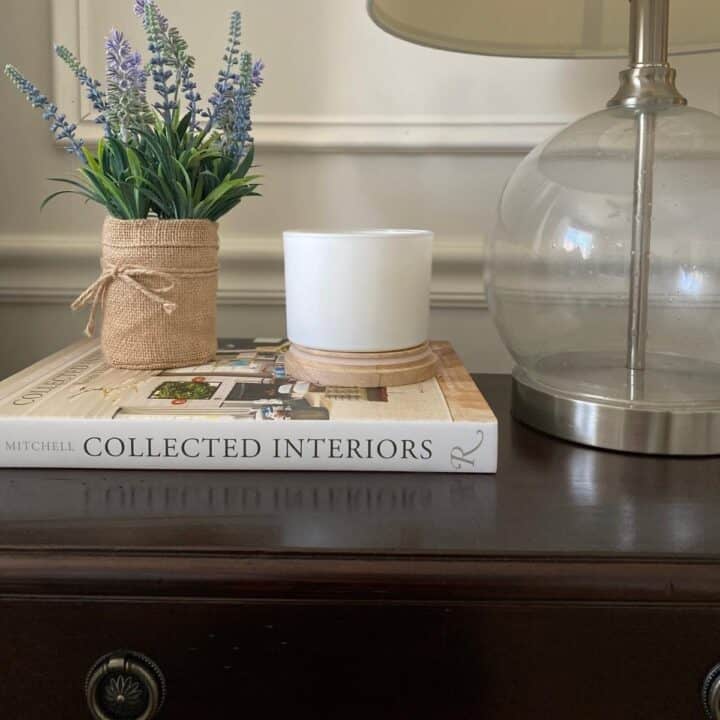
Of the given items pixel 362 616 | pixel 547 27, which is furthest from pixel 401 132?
pixel 362 616

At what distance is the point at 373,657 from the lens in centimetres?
39

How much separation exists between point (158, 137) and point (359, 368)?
238 millimetres

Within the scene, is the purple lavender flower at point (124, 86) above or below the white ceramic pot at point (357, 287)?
above

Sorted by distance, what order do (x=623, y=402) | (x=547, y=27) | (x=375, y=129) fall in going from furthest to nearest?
(x=375, y=129), (x=547, y=27), (x=623, y=402)

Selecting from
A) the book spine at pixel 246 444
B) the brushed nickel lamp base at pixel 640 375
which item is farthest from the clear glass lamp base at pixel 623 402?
the book spine at pixel 246 444

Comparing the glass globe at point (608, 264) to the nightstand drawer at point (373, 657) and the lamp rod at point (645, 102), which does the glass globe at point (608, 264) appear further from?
the nightstand drawer at point (373, 657)

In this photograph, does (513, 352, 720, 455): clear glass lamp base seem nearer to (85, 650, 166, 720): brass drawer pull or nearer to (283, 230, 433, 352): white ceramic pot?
(283, 230, 433, 352): white ceramic pot

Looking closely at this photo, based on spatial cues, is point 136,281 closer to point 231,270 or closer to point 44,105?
point 44,105

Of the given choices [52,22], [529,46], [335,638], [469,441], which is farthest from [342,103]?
[335,638]

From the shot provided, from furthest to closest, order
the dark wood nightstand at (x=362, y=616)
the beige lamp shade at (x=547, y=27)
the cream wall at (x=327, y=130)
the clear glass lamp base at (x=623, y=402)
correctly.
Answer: the cream wall at (x=327, y=130) → the beige lamp shade at (x=547, y=27) → the clear glass lamp base at (x=623, y=402) → the dark wood nightstand at (x=362, y=616)

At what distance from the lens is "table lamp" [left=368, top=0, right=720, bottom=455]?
55 centimetres

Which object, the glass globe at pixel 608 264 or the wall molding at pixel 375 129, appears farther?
the wall molding at pixel 375 129

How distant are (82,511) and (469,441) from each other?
232mm

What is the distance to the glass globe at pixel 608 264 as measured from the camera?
1.84ft
